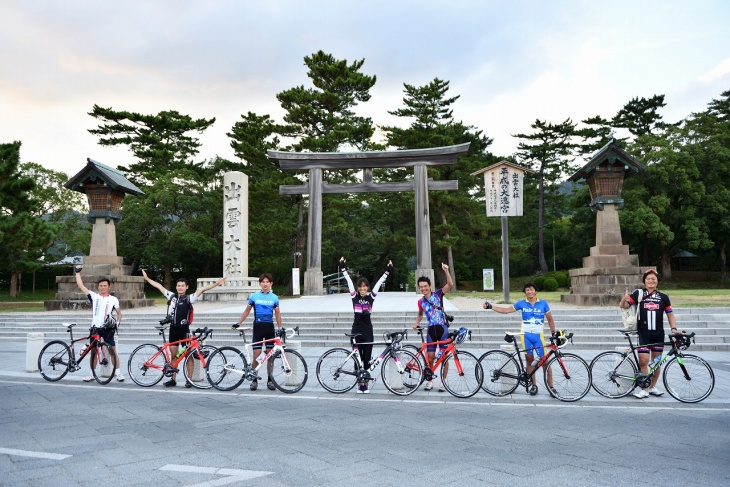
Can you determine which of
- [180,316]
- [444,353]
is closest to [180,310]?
[180,316]

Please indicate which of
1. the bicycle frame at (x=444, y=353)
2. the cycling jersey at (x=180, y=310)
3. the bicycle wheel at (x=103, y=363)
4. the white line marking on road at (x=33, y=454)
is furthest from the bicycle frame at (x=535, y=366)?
the bicycle wheel at (x=103, y=363)

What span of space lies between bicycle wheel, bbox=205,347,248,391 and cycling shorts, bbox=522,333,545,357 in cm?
384

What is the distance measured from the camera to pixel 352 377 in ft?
25.5

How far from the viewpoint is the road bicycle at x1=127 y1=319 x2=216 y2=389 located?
25.9 ft

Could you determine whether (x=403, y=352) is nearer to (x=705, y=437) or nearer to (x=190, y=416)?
(x=190, y=416)

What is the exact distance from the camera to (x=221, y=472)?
4.21m

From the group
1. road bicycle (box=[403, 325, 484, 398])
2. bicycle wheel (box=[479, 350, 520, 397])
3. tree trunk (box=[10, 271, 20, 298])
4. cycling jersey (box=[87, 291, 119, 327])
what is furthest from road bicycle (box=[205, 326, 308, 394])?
tree trunk (box=[10, 271, 20, 298])

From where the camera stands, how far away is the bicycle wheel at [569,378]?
6934 mm

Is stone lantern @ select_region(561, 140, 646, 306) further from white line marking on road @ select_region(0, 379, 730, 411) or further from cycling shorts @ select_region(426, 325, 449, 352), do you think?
cycling shorts @ select_region(426, 325, 449, 352)

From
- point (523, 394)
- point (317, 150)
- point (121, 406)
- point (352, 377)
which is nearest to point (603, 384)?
point (523, 394)

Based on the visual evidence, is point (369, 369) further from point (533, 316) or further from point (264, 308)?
point (533, 316)

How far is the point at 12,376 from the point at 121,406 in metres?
3.76

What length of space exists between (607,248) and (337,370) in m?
12.3

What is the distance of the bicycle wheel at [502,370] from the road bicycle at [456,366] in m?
0.17
